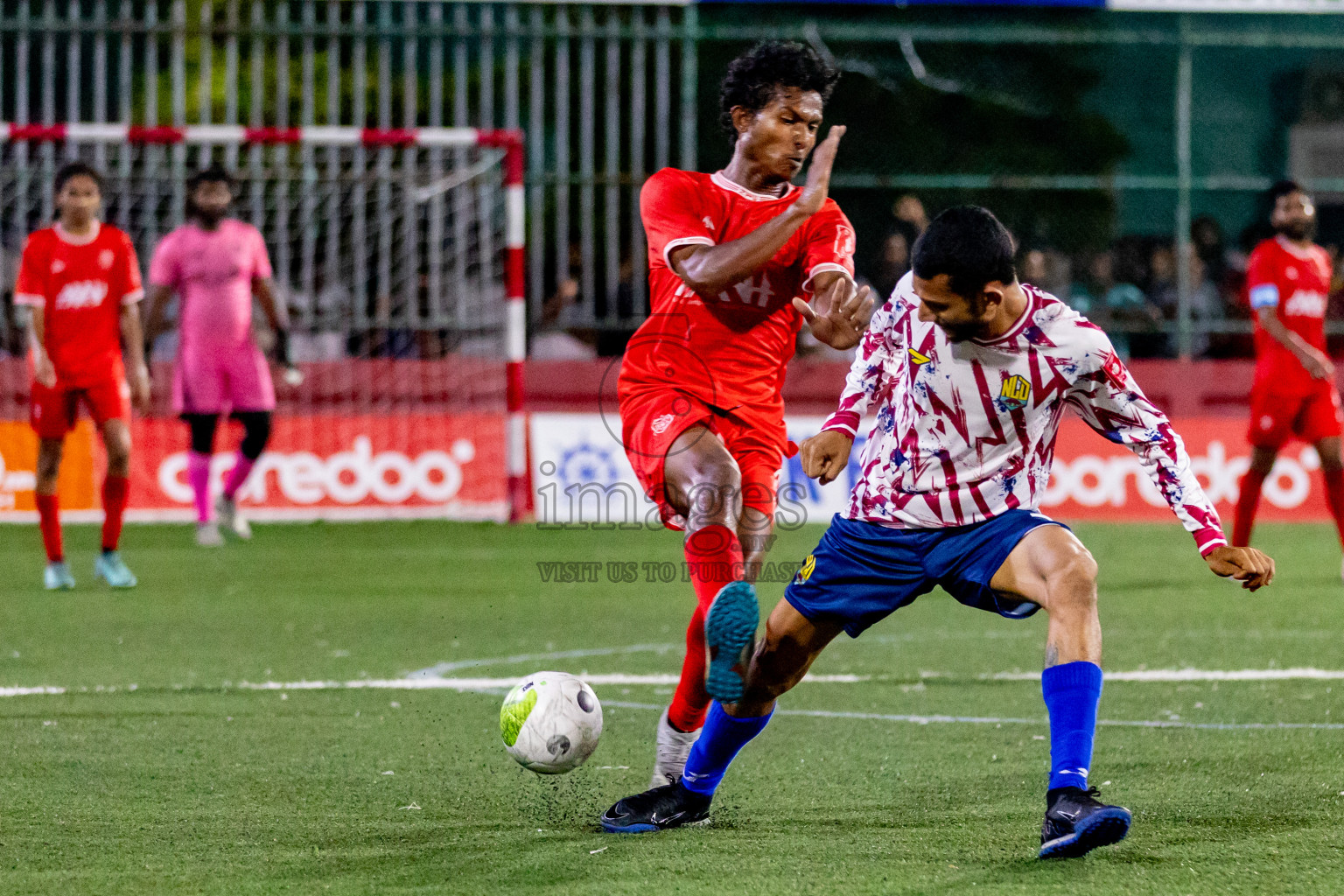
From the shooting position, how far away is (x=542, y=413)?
1428 cm

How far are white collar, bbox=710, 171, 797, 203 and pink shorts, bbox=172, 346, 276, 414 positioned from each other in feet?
24.8

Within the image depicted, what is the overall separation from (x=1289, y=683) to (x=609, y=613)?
3.56 m

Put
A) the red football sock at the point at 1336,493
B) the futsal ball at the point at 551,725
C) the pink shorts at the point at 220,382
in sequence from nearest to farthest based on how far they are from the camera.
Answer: the futsal ball at the point at 551,725
the red football sock at the point at 1336,493
the pink shorts at the point at 220,382

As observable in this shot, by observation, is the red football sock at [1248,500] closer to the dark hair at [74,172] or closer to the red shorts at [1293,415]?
the red shorts at [1293,415]

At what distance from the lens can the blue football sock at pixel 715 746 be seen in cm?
458

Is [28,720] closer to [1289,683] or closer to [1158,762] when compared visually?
[1158,762]

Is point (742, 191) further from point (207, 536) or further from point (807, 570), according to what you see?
point (207, 536)

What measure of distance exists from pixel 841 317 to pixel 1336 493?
6594 mm

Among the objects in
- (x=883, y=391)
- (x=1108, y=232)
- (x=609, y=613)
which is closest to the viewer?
(x=883, y=391)

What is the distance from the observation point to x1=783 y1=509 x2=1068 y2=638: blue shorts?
4.35 meters

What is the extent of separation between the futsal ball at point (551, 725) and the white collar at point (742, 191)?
A: 146cm

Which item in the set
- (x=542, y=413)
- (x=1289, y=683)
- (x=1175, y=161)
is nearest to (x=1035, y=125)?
(x=1175, y=161)

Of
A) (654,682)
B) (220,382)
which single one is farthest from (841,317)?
(220,382)

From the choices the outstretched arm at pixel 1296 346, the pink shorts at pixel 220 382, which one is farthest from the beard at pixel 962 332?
the pink shorts at pixel 220 382
